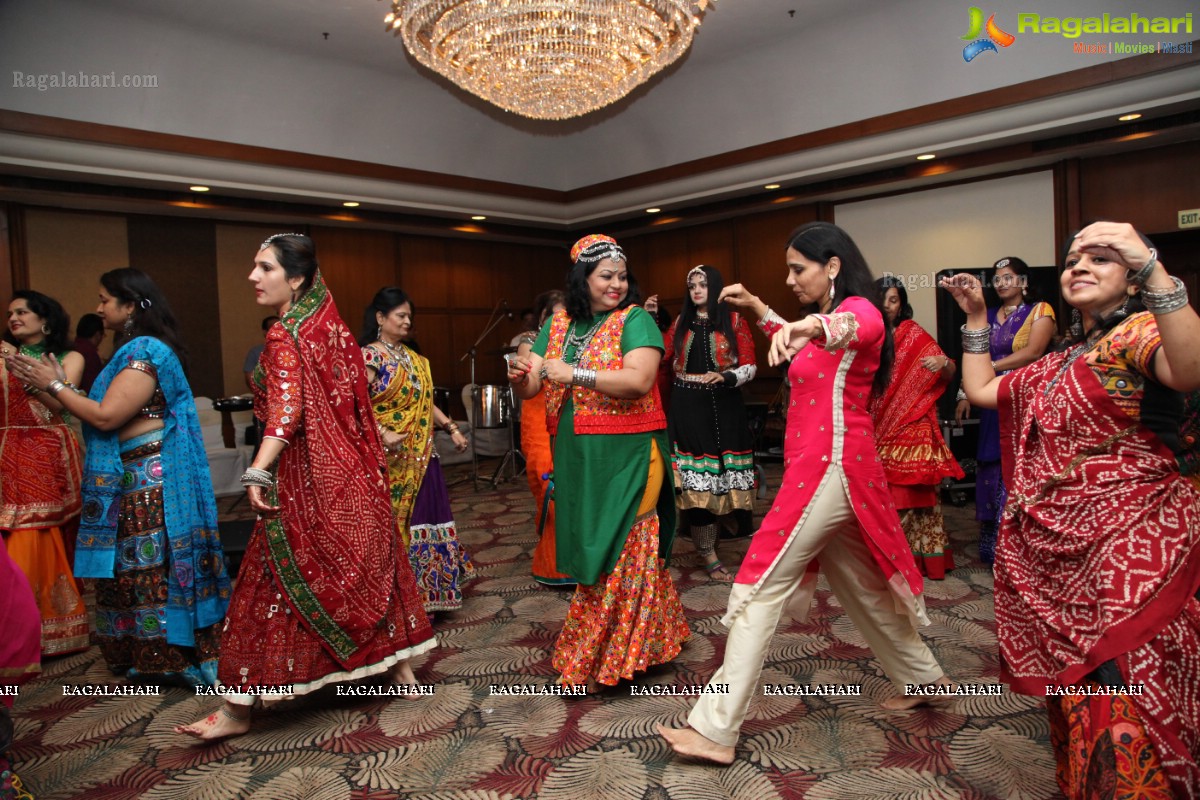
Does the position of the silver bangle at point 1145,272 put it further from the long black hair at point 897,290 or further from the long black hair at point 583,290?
the long black hair at point 897,290

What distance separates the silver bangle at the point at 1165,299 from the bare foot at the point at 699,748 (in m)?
1.45

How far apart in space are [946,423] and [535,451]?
293 cm

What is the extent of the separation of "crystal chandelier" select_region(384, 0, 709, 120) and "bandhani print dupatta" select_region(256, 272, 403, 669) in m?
2.05

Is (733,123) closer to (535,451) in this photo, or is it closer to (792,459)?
(535,451)

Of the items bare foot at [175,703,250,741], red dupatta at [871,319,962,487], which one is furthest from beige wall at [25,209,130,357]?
red dupatta at [871,319,962,487]

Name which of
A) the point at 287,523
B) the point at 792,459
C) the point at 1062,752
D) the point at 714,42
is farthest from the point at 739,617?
the point at 714,42

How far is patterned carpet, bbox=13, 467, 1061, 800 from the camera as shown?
200 centimetres

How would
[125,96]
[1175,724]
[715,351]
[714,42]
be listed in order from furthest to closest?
[714,42] < [125,96] < [715,351] < [1175,724]

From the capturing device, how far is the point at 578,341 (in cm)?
259

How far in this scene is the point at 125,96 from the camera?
554cm

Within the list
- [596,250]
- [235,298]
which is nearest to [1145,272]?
[596,250]

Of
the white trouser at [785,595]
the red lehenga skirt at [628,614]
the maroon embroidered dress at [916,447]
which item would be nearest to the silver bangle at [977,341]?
the white trouser at [785,595]

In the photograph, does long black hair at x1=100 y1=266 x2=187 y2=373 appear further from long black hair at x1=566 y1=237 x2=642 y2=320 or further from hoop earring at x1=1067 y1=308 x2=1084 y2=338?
hoop earring at x1=1067 y1=308 x2=1084 y2=338

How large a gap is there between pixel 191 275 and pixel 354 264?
5.35ft
